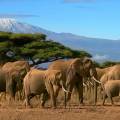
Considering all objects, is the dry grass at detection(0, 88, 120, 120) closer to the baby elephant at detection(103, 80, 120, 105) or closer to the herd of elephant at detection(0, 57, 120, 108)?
the herd of elephant at detection(0, 57, 120, 108)

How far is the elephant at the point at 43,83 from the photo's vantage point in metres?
19.7

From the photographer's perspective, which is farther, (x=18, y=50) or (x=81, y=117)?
(x=18, y=50)

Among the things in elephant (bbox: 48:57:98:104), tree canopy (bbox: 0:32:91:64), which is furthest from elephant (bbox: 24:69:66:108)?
tree canopy (bbox: 0:32:91:64)

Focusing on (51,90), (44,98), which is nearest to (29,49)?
(44,98)

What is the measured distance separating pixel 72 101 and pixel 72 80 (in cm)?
208

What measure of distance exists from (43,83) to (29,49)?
25.1 metres

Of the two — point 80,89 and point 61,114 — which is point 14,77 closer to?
point 80,89

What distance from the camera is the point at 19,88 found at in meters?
22.5

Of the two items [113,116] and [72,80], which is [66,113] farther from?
[72,80]

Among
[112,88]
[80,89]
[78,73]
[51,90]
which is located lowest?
[80,89]

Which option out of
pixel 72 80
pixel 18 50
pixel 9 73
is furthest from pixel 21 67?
pixel 18 50

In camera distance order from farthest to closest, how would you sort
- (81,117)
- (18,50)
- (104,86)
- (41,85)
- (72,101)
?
(18,50), (72,101), (104,86), (41,85), (81,117)

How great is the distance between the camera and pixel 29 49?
148ft

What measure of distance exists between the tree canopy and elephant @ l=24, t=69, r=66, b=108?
23367 mm
